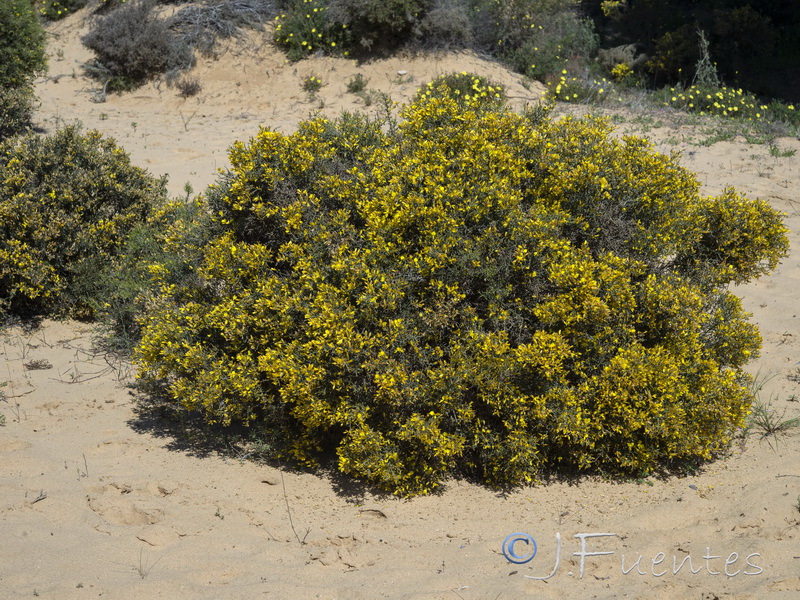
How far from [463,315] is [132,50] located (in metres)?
10.3

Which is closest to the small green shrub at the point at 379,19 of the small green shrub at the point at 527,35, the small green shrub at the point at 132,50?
the small green shrub at the point at 527,35

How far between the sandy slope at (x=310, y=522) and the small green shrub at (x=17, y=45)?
5893 millimetres

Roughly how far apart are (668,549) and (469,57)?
1022 centimetres

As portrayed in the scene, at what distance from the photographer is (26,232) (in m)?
5.97

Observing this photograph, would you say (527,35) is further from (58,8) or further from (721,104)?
(58,8)

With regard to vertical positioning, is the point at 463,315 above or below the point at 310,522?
above

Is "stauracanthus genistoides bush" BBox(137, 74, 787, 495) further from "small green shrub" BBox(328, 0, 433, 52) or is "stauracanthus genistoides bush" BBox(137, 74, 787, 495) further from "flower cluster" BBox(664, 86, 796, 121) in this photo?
"small green shrub" BBox(328, 0, 433, 52)

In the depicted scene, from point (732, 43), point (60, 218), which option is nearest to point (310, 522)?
point (60, 218)

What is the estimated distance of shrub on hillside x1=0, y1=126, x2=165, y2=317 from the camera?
5.93 meters

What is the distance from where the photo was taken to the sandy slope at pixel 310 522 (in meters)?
3.39

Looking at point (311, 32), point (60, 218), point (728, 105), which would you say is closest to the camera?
point (60, 218)

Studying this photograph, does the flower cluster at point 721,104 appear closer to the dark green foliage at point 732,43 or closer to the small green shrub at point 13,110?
the dark green foliage at point 732,43

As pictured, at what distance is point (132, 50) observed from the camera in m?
12.5

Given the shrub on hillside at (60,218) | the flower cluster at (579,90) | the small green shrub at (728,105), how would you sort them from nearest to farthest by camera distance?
the shrub on hillside at (60,218)
the small green shrub at (728,105)
the flower cluster at (579,90)
